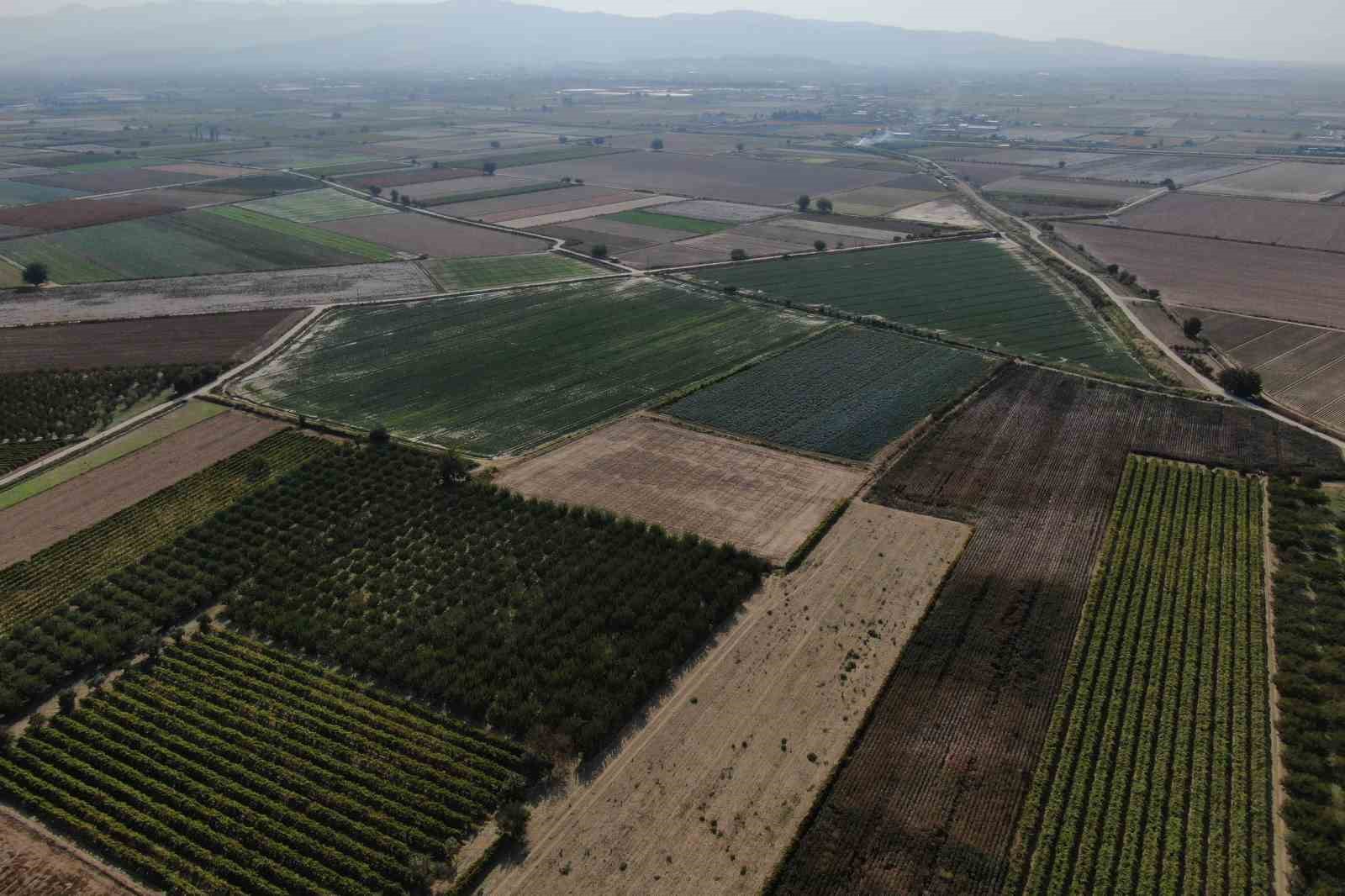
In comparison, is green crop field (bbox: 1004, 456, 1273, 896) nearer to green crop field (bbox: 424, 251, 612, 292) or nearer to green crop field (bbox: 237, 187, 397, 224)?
green crop field (bbox: 424, 251, 612, 292)

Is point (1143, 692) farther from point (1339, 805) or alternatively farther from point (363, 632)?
point (363, 632)

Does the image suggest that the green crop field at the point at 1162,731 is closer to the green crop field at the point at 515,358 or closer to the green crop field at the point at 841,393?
the green crop field at the point at 841,393

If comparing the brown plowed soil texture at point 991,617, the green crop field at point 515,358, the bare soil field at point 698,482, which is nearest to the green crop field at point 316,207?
the green crop field at point 515,358

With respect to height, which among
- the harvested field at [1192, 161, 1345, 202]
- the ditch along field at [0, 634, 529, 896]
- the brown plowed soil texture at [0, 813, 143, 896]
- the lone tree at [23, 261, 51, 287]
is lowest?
the brown plowed soil texture at [0, 813, 143, 896]

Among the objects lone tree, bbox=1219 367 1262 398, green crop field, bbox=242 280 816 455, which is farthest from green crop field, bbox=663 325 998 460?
lone tree, bbox=1219 367 1262 398

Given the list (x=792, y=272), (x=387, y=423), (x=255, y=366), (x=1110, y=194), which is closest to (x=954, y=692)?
(x=387, y=423)

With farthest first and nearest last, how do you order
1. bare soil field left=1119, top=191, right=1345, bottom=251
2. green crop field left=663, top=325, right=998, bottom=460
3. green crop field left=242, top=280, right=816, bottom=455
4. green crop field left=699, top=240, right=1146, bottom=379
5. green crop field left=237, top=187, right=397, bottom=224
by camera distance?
green crop field left=237, top=187, right=397, bottom=224, bare soil field left=1119, top=191, right=1345, bottom=251, green crop field left=699, top=240, right=1146, bottom=379, green crop field left=242, top=280, right=816, bottom=455, green crop field left=663, top=325, right=998, bottom=460

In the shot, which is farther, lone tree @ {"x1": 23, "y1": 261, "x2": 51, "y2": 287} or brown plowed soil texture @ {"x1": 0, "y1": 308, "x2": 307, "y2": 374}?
lone tree @ {"x1": 23, "y1": 261, "x2": 51, "y2": 287}
